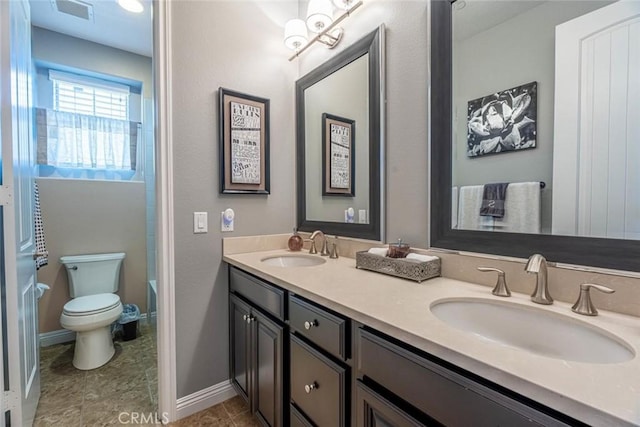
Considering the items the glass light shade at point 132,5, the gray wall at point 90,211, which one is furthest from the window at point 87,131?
the glass light shade at point 132,5

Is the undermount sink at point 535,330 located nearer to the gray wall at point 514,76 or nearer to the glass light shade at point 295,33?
the gray wall at point 514,76

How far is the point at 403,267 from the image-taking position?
1169 millimetres

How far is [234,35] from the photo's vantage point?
5.77ft

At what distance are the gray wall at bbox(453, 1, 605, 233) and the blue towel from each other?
0.03 metres

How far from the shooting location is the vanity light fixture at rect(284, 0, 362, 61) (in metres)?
1.57

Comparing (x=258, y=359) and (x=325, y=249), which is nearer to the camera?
(x=258, y=359)

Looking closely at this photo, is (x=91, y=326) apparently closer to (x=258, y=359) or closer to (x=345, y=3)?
(x=258, y=359)

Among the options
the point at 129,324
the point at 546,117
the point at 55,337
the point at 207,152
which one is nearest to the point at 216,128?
the point at 207,152

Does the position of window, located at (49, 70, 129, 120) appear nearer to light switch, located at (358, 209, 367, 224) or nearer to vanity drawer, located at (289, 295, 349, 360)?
light switch, located at (358, 209, 367, 224)

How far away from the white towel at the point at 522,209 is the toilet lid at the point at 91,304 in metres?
2.53

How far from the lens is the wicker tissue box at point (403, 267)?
113 centimetres

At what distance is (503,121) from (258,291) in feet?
4.15

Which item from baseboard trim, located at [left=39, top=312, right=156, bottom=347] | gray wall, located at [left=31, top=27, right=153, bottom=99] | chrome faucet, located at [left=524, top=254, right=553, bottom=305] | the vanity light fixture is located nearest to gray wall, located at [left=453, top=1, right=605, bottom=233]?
chrome faucet, located at [left=524, top=254, right=553, bottom=305]

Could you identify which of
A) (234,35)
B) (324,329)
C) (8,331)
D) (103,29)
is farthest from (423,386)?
(103,29)
